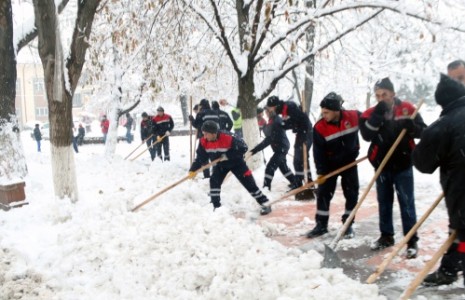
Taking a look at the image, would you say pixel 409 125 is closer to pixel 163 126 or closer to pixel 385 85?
pixel 385 85

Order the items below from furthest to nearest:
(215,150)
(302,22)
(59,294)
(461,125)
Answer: (302,22) < (215,150) < (59,294) < (461,125)

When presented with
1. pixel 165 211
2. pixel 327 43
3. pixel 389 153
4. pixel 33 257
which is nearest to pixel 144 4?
pixel 327 43

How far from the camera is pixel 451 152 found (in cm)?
308

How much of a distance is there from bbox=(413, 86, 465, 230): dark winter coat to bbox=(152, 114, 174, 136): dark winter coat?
1046cm

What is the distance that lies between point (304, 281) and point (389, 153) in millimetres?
1641

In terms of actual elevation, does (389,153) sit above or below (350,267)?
above

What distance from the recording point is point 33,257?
500 cm

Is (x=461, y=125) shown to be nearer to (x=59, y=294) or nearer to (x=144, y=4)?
(x=59, y=294)

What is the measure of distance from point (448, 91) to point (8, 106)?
8.68 meters

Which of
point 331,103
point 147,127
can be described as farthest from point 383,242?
point 147,127

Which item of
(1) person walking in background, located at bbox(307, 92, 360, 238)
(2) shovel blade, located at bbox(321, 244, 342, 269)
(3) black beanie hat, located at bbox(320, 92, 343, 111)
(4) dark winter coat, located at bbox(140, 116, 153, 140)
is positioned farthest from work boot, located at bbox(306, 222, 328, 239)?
(4) dark winter coat, located at bbox(140, 116, 153, 140)

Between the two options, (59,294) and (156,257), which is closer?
(59,294)

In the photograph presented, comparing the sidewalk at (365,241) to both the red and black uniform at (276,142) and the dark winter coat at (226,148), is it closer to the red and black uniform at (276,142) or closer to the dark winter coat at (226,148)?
the red and black uniform at (276,142)

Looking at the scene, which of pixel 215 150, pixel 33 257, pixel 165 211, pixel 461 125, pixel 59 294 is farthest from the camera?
pixel 215 150
